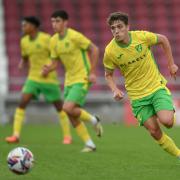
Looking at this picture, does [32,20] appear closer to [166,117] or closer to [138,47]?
[138,47]

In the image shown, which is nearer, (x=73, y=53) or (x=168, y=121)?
(x=168, y=121)

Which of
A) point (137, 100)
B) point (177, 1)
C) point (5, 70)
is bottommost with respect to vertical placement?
point (5, 70)

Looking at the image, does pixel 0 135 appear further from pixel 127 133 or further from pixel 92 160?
pixel 92 160

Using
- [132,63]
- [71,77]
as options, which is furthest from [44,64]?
[132,63]

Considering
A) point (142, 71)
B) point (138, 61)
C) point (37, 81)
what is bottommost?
point (37, 81)

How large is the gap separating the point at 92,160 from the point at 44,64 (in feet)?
11.9

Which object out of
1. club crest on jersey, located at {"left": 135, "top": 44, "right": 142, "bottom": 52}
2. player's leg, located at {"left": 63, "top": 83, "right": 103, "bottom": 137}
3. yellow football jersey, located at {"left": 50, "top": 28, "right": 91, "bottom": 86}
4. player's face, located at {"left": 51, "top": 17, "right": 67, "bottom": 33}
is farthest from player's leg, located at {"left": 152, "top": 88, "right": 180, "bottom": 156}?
player's face, located at {"left": 51, "top": 17, "right": 67, "bottom": 33}

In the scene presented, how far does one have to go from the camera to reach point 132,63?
8180 millimetres

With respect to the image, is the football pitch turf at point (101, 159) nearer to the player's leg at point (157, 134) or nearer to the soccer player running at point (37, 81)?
the player's leg at point (157, 134)

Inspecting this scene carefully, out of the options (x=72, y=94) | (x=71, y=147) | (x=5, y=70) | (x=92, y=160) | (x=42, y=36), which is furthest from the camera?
(x=5, y=70)

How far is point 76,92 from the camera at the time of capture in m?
10.4

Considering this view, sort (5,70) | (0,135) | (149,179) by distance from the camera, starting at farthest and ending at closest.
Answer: (5,70) → (0,135) → (149,179)

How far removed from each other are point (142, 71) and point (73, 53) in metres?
2.65

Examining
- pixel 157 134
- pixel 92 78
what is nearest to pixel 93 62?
pixel 92 78
